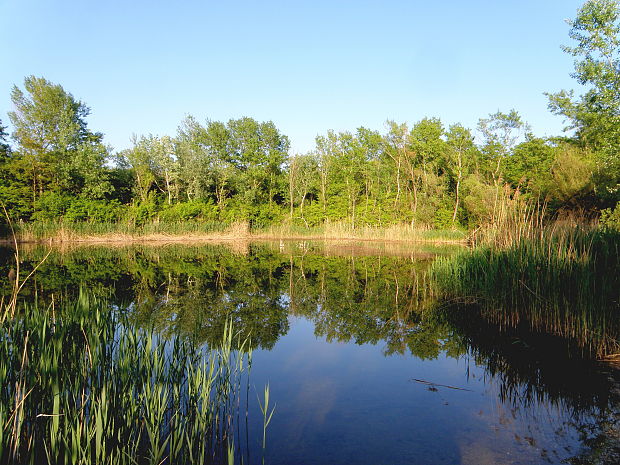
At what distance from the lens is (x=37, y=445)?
258cm

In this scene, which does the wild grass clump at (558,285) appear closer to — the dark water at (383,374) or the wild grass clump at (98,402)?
the dark water at (383,374)

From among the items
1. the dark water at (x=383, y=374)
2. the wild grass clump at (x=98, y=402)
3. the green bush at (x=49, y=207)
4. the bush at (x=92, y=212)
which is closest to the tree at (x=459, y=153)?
the dark water at (x=383, y=374)

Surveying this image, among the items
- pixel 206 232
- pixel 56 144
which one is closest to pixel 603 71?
pixel 206 232

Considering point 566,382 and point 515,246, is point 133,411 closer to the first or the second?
point 566,382

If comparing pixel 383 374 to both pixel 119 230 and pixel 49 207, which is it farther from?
pixel 49 207

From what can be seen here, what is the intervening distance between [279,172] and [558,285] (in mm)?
28822

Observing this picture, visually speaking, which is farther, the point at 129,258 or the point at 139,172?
the point at 139,172

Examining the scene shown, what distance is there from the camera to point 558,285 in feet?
18.6

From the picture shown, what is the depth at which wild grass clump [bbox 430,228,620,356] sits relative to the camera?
5.05 m

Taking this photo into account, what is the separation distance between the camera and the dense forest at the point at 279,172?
21844mm

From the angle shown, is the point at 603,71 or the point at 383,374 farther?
the point at 603,71

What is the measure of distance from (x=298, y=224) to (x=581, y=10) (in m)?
20.3

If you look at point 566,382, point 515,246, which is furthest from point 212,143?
point 566,382

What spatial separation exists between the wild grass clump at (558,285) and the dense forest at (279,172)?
13.7m
